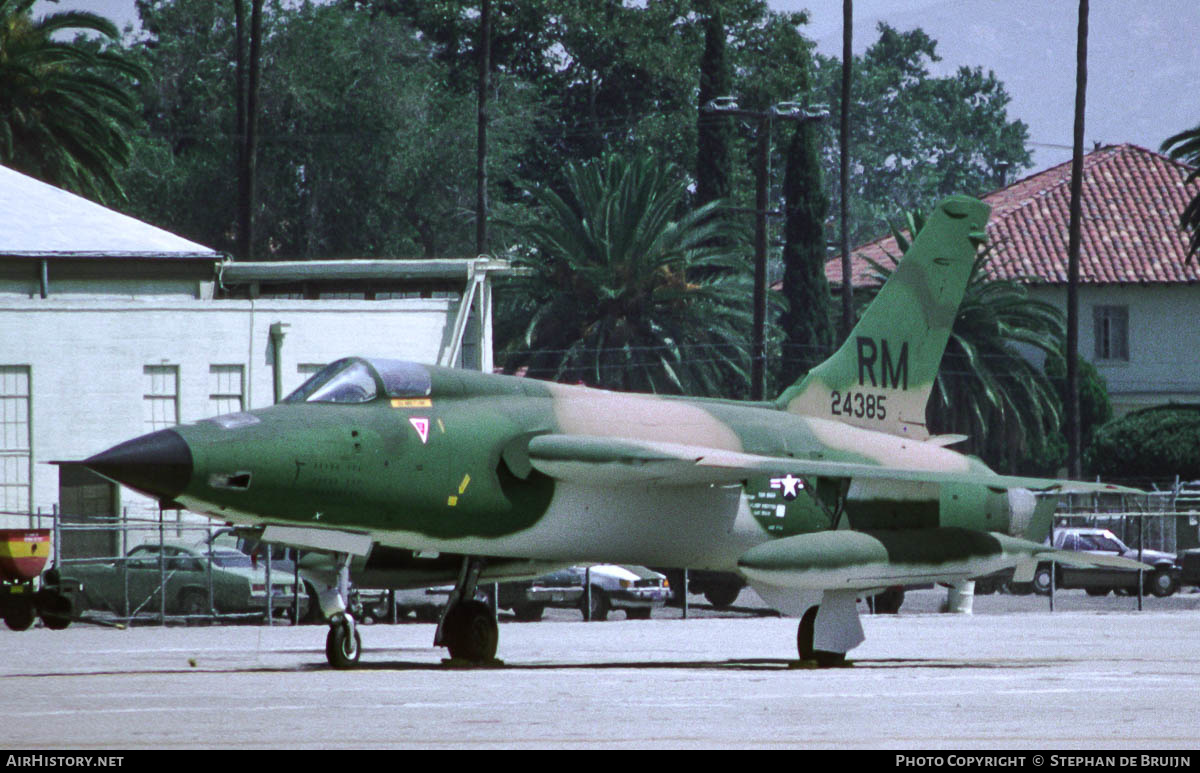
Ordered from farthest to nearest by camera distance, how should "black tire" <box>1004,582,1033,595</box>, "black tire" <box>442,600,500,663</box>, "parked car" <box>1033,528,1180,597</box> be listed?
"black tire" <box>1004,582,1033,595</box> < "parked car" <box>1033,528,1180,597</box> < "black tire" <box>442,600,500,663</box>

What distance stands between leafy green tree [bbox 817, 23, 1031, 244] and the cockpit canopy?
11808cm

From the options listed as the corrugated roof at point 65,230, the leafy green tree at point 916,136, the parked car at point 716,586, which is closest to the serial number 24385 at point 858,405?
the parked car at point 716,586

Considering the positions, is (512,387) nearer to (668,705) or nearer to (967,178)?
(668,705)

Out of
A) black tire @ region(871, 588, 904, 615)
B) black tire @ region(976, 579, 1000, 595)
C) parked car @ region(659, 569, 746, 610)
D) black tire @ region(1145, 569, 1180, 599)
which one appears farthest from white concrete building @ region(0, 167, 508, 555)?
black tire @ region(1145, 569, 1180, 599)

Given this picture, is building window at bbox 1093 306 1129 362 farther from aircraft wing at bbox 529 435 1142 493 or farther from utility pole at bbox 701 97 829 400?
aircraft wing at bbox 529 435 1142 493

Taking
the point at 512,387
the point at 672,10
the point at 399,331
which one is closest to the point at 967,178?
the point at 672,10

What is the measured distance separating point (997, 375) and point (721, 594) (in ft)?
97.9

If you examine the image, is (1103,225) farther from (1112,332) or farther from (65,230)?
(65,230)

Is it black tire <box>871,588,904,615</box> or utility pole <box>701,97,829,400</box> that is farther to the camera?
utility pole <box>701,97,829,400</box>

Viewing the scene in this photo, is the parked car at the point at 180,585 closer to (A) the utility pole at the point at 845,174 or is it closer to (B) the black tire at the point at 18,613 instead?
(B) the black tire at the point at 18,613

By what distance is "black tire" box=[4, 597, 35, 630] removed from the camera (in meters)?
29.5

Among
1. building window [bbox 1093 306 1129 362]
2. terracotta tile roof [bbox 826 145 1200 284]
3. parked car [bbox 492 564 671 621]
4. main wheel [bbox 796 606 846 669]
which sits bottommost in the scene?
parked car [bbox 492 564 671 621]

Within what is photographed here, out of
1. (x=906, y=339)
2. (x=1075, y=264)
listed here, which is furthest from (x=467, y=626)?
(x=1075, y=264)

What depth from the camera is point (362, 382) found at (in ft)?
60.5
